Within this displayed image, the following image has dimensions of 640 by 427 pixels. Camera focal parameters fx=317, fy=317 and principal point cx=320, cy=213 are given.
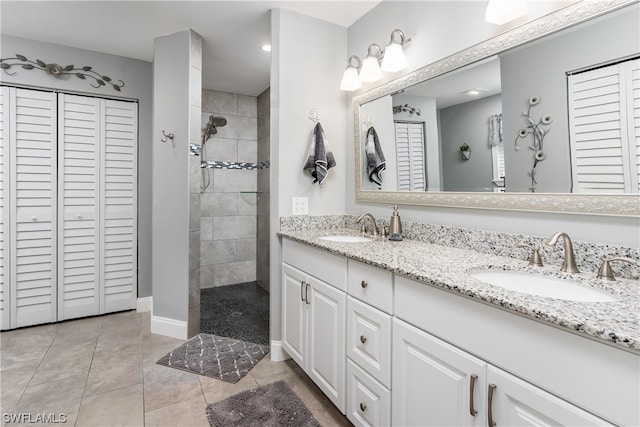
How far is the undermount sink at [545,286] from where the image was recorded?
38.9 inches

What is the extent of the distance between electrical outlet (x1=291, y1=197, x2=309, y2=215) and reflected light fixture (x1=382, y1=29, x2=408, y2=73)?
101 cm

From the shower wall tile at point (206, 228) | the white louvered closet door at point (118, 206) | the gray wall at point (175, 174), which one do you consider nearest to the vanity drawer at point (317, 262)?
the gray wall at point (175, 174)

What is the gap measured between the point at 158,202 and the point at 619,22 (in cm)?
288

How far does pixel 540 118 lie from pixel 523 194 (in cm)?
31

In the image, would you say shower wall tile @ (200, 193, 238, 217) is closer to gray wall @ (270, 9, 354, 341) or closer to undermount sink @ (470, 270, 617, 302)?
gray wall @ (270, 9, 354, 341)

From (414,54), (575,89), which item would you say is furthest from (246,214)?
(575,89)

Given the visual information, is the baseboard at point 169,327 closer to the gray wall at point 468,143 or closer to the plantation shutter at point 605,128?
the gray wall at point 468,143

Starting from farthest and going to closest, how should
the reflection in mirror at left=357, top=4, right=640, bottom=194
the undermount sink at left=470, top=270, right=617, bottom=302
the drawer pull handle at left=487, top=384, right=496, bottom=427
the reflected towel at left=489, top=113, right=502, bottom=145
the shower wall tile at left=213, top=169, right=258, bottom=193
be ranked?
the shower wall tile at left=213, top=169, right=258, bottom=193, the reflected towel at left=489, top=113, right=502, bottom=145, the reflection in mirror at left=357, top=4, right=640, bottom=194, the undermount sink at left=470, top=270, right=617, bottom=302, the drawer pull handle at left=487, top=384, right=496, bottom=427

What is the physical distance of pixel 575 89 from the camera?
3.91 feet

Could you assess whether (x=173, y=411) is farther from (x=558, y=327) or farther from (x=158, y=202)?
(x=558, y=327)

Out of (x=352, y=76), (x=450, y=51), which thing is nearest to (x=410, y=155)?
(x=450, y=51)

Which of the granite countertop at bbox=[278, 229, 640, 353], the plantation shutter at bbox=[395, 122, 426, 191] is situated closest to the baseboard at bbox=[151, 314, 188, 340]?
the granite countertop at bbox=[278, 229, 640, 353]

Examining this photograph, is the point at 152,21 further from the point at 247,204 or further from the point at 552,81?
the point at 552,81

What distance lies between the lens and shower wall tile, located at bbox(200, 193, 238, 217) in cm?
382
